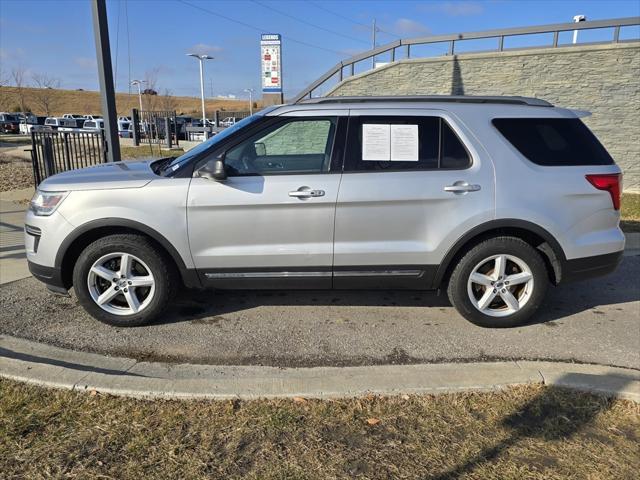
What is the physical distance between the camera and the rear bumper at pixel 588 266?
4029 mm

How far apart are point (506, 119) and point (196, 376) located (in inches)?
123

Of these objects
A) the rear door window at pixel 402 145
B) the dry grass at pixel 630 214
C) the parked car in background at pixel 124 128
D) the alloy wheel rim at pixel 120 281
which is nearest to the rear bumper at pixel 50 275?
the alloy wheel rim at pixel 120 281

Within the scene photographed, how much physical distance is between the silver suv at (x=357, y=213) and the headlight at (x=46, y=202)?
11 millimetres

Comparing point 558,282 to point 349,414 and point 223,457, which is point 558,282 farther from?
point 223,457

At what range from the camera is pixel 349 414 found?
9.07ft

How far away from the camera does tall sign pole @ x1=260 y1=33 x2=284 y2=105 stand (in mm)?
17109

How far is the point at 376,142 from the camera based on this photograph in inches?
154

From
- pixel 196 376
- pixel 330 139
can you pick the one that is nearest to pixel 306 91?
pixel 330 139

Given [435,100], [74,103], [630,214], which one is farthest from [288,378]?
[74,103]

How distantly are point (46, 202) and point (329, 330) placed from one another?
A: 98.1 inches

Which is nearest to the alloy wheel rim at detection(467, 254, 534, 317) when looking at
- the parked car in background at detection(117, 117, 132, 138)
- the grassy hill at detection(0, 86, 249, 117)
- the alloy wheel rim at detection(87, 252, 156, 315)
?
the alloy wheel rim at detection(87, 252, 156, 315)

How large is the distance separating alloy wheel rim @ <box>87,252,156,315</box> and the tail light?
3631 mm

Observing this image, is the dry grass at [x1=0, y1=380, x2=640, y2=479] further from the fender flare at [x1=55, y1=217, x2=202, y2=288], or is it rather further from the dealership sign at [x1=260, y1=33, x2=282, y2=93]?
the dealership sign at [x1=260, y1=33, x2=282, y2=93]

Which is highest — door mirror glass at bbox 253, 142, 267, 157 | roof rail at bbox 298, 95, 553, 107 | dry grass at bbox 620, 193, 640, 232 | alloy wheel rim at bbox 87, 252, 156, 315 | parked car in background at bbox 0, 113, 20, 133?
parked car in background at bbox 0, 113, 20, 133
